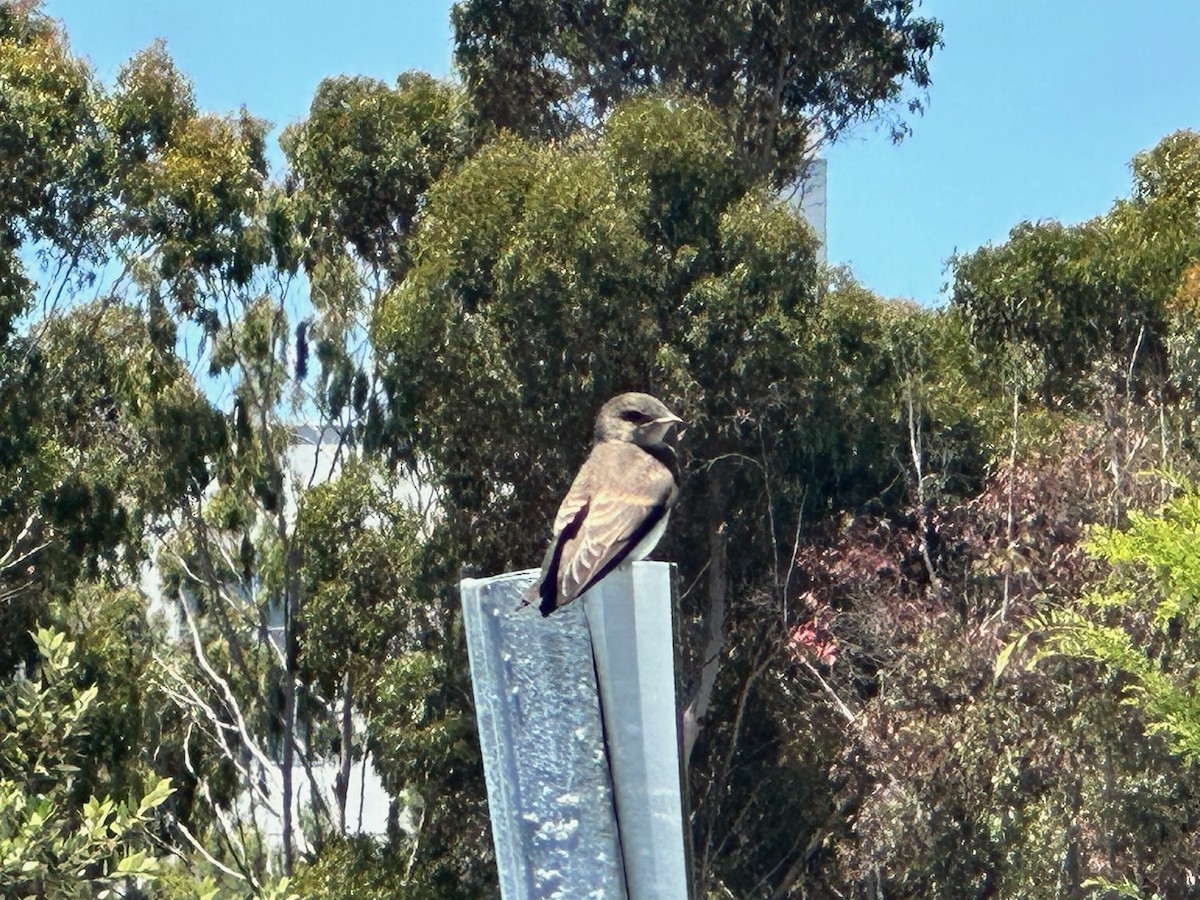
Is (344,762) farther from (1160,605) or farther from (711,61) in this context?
(1160,605)

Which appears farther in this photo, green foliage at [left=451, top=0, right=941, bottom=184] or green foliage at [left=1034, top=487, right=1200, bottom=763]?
green foliage at [left=451, top=0, right=941, bottom=184]

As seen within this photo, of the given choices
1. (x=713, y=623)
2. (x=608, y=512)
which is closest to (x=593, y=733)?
(x=608, y=512)

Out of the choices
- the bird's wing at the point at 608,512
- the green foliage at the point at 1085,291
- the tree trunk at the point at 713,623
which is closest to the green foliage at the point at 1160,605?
the bird's wing at the point at 608,512

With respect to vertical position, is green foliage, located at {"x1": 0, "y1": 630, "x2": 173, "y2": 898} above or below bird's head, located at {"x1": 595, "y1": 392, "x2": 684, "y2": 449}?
below

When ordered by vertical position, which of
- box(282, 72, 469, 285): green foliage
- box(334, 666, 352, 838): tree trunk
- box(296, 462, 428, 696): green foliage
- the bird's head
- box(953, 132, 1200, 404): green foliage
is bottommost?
the bird's head

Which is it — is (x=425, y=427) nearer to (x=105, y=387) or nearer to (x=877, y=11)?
(x=105, y=387)

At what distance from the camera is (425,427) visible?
550 inches

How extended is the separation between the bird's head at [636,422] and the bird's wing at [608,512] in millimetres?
97

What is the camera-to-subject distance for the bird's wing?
462 centimetres

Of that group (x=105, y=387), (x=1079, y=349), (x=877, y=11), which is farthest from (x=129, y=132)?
(x=1079, y=349)

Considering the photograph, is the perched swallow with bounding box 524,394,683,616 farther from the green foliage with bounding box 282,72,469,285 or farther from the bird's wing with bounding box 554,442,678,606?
the green foliage with bounding box 282,72,469,285

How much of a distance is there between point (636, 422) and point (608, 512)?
913 millimetres

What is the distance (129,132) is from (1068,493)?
25.6 feet

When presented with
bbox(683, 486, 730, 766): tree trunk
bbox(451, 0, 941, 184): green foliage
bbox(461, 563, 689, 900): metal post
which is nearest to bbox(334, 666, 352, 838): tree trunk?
bbox(683, 486, 730, 766): tree trunk
